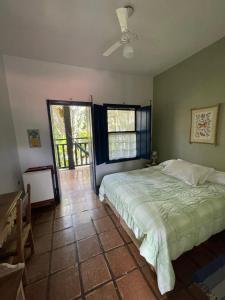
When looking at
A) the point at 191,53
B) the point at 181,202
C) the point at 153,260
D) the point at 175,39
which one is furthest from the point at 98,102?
the point at 153,260

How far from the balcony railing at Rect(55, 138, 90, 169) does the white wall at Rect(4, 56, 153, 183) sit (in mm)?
2400

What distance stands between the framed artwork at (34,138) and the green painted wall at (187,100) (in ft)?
9.26

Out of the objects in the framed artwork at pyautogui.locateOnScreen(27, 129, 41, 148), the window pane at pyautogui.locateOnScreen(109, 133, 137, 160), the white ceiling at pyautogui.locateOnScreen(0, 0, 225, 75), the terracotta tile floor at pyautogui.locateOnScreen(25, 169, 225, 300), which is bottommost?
the terracotta tile floor at pyautogui.locateOnScreen(25, 169, 225, 300)

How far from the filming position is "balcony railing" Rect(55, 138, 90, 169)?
5.20 meters

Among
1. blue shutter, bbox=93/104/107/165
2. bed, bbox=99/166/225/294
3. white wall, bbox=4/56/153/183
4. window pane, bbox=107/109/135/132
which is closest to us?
bed, bbox=99/166/225/294

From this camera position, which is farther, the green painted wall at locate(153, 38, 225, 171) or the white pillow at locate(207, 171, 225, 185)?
the green painted wall at locate(153, 38, 225, 171)

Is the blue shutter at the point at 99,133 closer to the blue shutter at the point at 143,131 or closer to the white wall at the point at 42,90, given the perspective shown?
the white wall at the point at 42,90

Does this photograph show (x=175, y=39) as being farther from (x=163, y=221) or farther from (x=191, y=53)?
(x=163, y=221)

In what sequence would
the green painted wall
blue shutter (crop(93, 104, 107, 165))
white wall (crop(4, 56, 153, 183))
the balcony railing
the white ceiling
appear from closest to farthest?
the white ceiling → the green painted wall → white wall (crop(4, 56, 153, 183)) → blue shutter (crop(93, 104, 107, 165)) → the balcony railing

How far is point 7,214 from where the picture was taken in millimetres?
1266

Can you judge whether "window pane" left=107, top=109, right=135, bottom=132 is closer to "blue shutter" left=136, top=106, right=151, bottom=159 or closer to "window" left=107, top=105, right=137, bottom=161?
"window" left=107, top=105, right=137, bottom=161

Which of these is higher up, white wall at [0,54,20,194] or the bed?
white wall at [0,54,20,194]

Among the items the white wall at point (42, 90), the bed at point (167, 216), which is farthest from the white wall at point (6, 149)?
the bed at point (167, 216)

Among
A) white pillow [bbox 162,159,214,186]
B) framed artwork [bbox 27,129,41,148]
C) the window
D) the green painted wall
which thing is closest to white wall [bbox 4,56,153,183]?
framed artwork [bbox 27,129,41,148]
